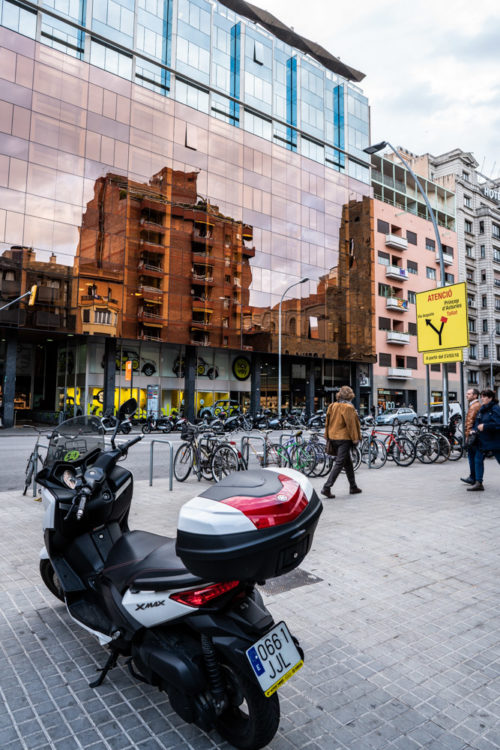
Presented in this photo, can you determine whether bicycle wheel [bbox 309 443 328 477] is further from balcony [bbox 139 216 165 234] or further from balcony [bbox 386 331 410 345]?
balcony [bbox 386 331 410 345]

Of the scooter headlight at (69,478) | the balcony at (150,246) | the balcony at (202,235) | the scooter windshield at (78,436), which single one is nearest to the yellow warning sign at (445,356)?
the scooter windshield at (78,436)

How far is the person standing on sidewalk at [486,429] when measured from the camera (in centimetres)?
810

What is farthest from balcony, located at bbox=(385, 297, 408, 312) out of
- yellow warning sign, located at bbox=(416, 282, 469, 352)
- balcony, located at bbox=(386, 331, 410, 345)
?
yellow warning sign, located at bbox=(416, 282, 469, 352)

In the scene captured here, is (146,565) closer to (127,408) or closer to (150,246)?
(127,408)

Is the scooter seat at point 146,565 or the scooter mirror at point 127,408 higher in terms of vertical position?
the scooter mirror at point 127,408

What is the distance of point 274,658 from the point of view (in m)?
2.03

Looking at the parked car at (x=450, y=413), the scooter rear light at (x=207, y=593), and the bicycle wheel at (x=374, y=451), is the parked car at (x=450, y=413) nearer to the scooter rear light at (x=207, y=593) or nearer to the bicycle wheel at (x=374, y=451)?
the bicycle wheel at (x=374, y=451)

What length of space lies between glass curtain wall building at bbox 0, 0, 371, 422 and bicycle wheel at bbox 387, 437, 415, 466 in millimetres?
23597

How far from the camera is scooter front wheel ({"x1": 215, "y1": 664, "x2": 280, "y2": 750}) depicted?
78.0 inches

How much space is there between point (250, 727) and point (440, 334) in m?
12.5

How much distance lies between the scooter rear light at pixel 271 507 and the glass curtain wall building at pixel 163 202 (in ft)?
97.9

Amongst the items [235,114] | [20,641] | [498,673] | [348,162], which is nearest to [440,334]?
[498,673]

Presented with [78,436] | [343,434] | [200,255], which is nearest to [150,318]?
[200,255]

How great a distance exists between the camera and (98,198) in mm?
32000
